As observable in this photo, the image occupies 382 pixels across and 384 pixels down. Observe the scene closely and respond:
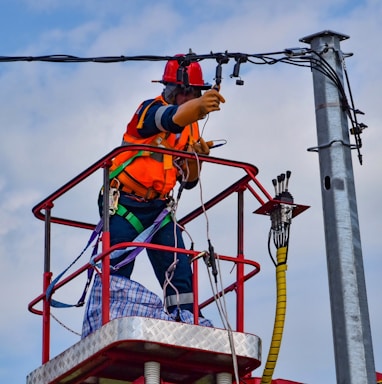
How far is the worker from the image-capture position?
11.6 meters

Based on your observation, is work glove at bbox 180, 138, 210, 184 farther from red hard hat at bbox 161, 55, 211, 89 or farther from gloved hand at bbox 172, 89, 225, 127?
gloved hand at bbox 172, 89, 225, 127

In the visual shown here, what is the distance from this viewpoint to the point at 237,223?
1216 cm

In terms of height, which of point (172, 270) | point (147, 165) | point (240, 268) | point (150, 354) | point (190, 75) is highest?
point (190, 75)

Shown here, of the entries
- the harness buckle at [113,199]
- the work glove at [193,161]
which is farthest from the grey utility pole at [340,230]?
the harness buckle at [113,199]

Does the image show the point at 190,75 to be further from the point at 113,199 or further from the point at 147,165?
the point at 113,199

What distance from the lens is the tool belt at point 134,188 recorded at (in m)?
12.2

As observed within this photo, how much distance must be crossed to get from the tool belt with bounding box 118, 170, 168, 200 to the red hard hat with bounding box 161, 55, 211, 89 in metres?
1.09

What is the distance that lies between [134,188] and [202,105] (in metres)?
1.27

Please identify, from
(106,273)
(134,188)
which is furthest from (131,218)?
(106,273)

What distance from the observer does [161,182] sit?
12258mm

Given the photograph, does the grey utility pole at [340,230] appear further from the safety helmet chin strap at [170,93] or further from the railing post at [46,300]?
the railing post at [46,300]

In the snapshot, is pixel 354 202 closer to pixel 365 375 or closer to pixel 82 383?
pixel 365 375

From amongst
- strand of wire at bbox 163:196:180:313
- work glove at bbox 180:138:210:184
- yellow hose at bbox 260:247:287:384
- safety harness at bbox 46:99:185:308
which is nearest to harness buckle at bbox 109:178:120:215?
safety harness at bbox 46:99:185:308

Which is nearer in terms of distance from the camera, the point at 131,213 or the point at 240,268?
the point at 240,268
